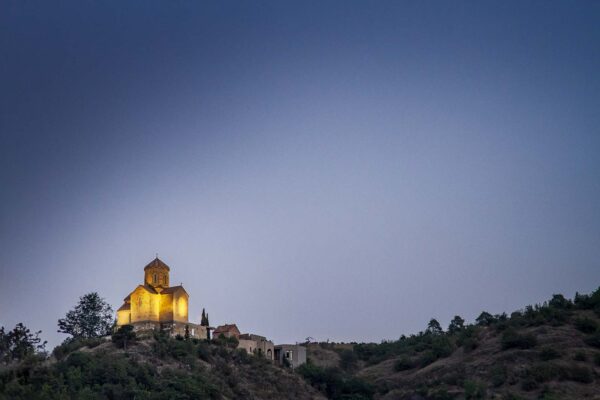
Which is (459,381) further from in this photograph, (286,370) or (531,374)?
(286,370)

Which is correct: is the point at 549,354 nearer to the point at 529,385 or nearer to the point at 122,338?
the point at 529,385

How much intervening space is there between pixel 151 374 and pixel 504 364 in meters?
29.4

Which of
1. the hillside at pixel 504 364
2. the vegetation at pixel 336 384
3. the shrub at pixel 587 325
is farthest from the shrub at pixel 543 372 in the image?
the vegetation at pixel 336 384

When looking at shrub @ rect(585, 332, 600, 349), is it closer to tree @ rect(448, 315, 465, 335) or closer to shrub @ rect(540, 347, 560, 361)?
shrub @ rect(540, 347, 560, 361)

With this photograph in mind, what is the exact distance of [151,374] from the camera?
54906 millimetres

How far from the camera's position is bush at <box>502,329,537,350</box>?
63562 millimetres

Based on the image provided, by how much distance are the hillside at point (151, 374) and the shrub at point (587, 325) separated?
24.8 m

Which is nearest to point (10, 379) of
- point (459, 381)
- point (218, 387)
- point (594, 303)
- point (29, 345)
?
point (218, 387)

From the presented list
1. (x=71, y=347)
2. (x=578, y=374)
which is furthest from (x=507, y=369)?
(x=71, y=347)

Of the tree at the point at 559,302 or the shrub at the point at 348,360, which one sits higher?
the tree at the point at 559,302

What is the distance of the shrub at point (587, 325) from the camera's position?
65188 mm

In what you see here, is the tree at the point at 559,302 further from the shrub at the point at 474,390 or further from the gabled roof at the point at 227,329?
the gabled roof at the point at 227,329

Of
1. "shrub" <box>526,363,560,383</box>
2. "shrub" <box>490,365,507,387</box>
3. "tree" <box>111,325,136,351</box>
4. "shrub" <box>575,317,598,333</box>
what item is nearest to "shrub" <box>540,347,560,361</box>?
"shrub" <box>526,363,560,383</box>

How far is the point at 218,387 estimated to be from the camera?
55.6 metres
